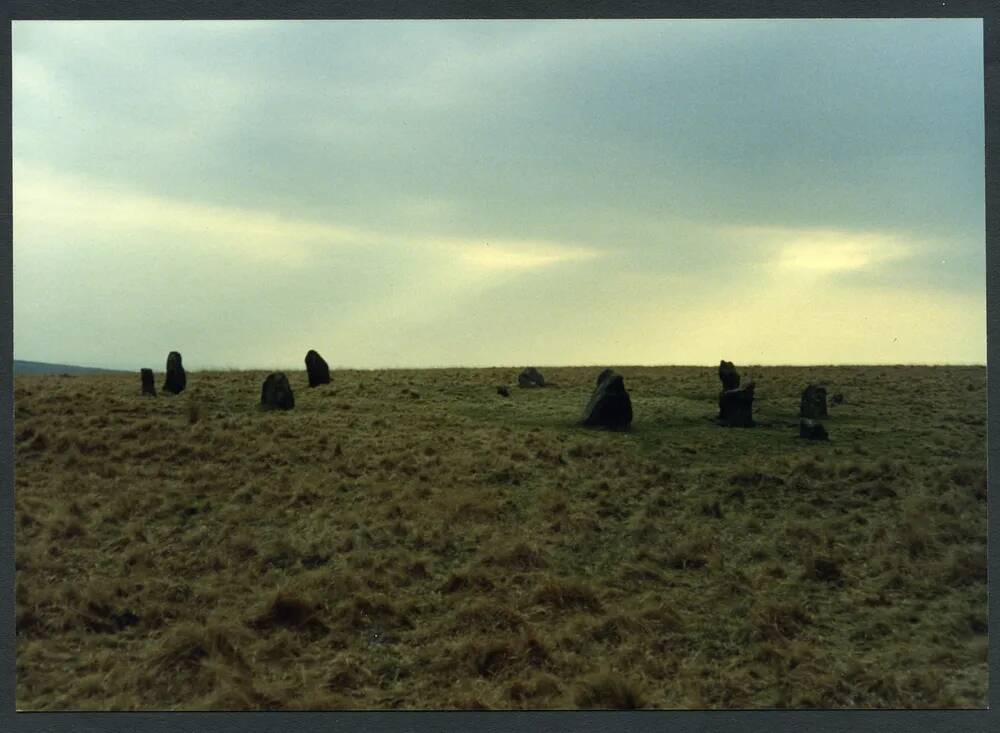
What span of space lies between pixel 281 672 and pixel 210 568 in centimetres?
354

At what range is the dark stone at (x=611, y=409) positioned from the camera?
2223 cm

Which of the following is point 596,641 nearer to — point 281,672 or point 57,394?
point 281,672

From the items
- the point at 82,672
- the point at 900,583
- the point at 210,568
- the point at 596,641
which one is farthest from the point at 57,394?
the point at 900,583

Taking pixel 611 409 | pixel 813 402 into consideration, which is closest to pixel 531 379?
pixel 611 409

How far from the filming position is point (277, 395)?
26.2 m

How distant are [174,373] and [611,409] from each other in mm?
16466

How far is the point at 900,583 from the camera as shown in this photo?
39.2 ft

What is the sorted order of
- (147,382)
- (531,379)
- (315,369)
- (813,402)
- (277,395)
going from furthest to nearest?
(531,379), (315,369), (147,382), (277,395), (813,402)

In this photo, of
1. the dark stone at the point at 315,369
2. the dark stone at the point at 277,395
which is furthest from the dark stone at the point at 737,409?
the dark stone at the point at 315,369
